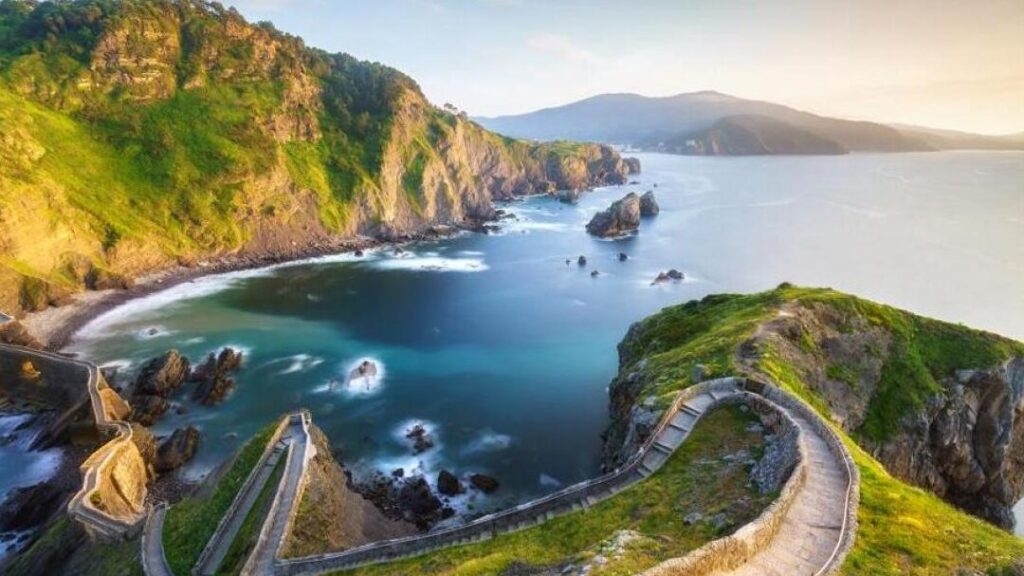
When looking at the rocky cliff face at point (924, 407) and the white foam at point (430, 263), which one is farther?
the white foam at point (430, 263)

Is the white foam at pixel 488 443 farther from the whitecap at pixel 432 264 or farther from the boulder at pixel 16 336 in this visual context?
the whitecap at pixel 432 264

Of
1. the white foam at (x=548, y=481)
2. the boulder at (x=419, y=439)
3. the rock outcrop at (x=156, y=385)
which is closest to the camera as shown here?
the white foam at (x=548, y=481)

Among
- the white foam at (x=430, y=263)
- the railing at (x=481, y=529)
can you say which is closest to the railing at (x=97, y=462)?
the railing at (x=481, y=529)

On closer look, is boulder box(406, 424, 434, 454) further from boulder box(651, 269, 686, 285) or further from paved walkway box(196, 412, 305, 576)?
boulder box(651, 269, 686, 285)

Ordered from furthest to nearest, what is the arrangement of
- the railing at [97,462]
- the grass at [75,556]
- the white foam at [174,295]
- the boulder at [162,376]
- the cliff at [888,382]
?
1. the white foam at [174,295]
2. the boulder at [162,376]
3. the cliff at [888,382]
4. the railing at [97,462]
5. the grass at [75,556]

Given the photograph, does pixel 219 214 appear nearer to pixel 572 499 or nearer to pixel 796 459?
pixel 572 499

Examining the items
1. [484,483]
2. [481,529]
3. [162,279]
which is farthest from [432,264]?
[481,529]

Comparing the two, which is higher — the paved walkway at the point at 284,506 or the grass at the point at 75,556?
the paved walkway at the point at 284,506

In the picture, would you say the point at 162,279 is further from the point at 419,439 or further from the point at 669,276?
the point at 669,276
